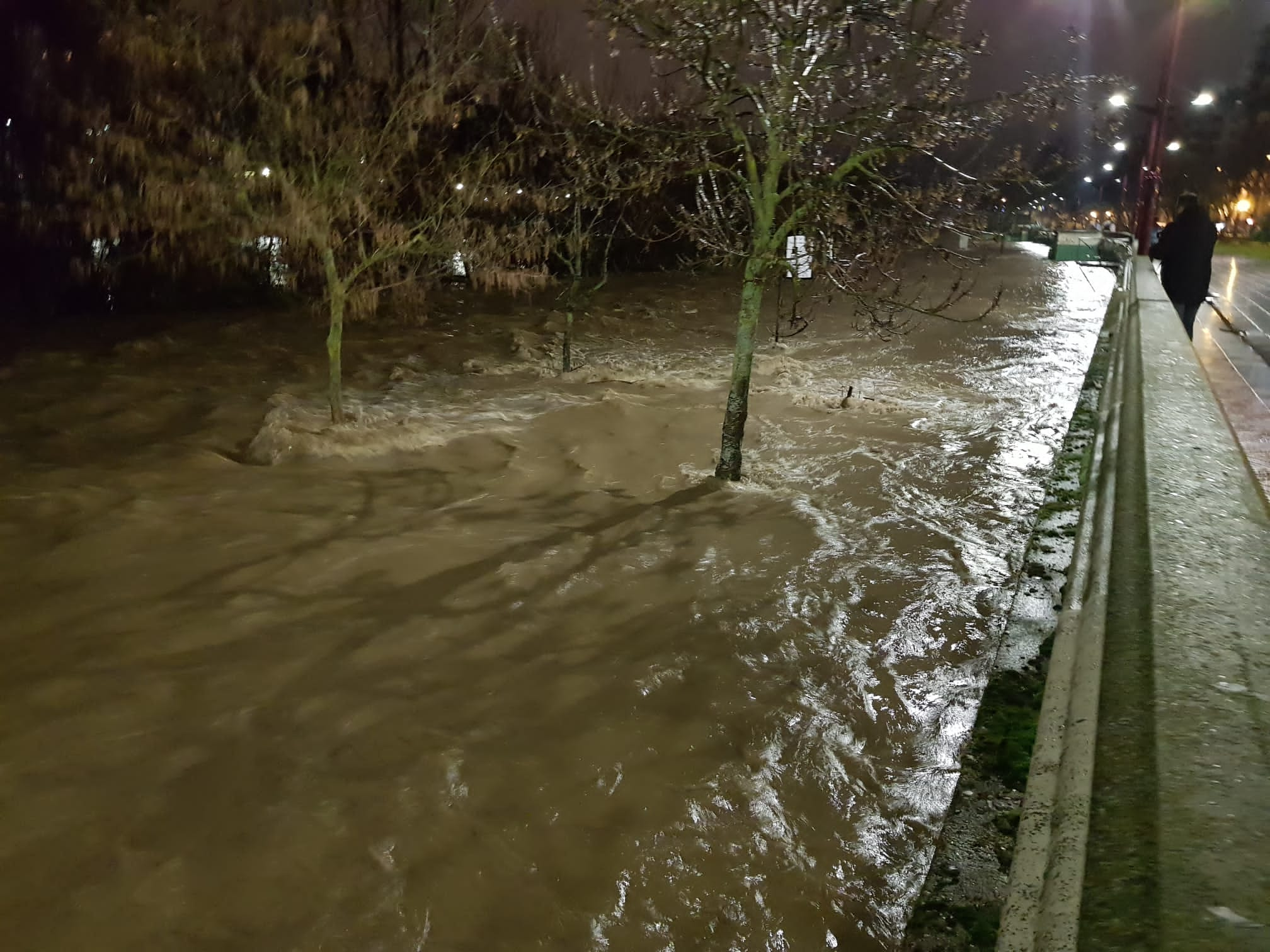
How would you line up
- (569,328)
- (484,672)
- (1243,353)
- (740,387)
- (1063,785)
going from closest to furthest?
(1063,785) → (484,672) → (740,387) → (1243,353) → (569,328)

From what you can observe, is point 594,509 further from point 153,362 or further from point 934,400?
point 153,362

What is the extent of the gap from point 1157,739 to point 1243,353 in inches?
441

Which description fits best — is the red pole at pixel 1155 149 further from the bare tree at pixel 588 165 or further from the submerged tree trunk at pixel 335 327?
the submerged tree trunk at pixel 335 327

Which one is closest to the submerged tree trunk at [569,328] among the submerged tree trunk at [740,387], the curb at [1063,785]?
the submerged tree trunk at [740,387]

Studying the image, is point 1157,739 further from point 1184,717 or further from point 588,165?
point 588,165

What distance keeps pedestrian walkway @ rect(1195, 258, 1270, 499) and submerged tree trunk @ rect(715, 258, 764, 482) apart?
11.4 ft

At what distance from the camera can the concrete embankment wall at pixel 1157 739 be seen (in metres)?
1.86

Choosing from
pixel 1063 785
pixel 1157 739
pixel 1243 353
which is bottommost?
pixel 1063 785

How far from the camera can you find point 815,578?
19.3 feet

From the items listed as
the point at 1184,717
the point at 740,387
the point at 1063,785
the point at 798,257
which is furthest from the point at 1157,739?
the point at 740,387

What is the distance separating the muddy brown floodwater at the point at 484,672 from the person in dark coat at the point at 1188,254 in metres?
3.05

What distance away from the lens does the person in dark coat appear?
1038 cm

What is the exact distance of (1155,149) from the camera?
1970cm

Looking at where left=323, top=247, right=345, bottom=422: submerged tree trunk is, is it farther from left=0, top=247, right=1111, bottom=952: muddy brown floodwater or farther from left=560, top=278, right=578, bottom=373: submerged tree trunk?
left=560, top=278, right=578, bottom=373: submerged tree trunk
